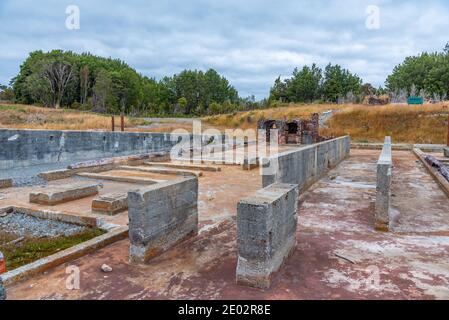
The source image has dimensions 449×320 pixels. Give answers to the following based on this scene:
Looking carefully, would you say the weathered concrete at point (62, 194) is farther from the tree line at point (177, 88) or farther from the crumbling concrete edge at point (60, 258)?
the tree line at point (177, 88)

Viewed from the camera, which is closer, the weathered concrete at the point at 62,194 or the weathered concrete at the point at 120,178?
the weathered concrete at the point at 62,194

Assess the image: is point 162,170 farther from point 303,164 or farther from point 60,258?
point 60,258

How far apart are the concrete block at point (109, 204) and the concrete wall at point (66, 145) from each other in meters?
7.54

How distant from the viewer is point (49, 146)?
47.2 feet

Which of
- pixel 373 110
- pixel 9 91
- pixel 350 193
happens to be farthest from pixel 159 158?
pixel 9 91

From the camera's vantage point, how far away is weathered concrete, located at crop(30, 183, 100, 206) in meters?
7.85

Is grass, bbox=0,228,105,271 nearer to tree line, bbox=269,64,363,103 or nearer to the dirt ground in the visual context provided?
the dirt ground

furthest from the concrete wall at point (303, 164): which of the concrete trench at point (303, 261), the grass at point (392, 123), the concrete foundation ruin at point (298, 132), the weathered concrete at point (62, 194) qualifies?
the grass at point (392, 123)

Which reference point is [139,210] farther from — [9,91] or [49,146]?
[9,91]

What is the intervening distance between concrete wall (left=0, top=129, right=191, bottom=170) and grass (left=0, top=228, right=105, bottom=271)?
7.94m

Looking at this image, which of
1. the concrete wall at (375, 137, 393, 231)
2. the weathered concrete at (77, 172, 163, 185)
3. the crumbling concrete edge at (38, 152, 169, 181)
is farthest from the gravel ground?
the concrete wall at (375, 137, 393, 231)

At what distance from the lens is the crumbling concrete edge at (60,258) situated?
168 inches

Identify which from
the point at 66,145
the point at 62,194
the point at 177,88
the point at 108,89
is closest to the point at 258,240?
the point at 62,194
